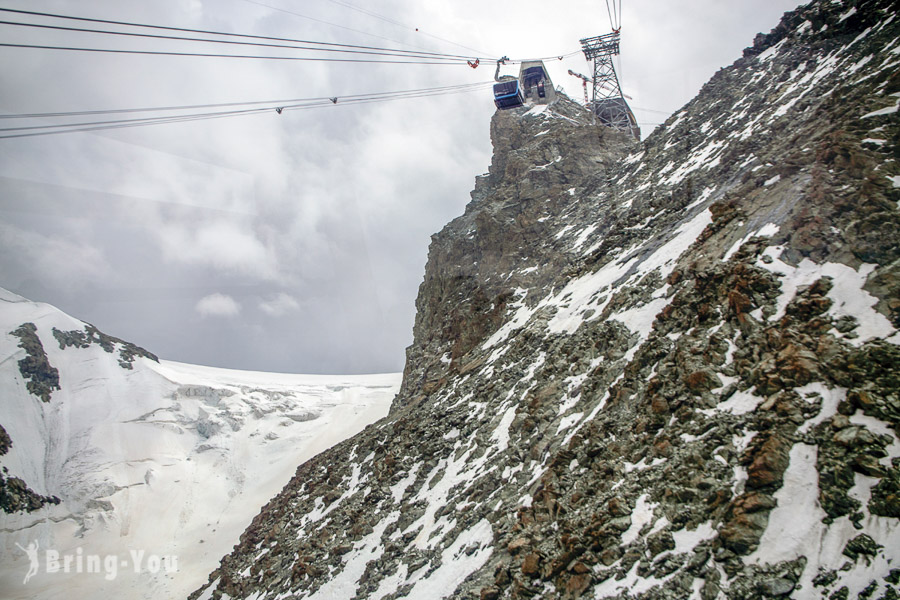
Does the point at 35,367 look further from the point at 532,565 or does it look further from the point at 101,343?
the point at 532,565

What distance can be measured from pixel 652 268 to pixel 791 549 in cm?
1270

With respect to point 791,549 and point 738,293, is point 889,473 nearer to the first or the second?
point 791,549

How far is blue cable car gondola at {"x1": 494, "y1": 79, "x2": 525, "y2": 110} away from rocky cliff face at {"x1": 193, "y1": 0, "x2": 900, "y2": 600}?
63.3 ft

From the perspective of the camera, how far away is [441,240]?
4722 cm

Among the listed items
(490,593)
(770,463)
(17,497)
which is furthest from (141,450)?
(770,463)

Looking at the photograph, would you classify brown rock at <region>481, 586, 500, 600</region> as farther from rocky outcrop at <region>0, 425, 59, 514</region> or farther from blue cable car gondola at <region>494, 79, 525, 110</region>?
rocky outcrop at <region>0, 425, 59, 514</region>

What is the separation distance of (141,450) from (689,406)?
78.3 metres

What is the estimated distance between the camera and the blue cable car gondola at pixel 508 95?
4619 centimetres

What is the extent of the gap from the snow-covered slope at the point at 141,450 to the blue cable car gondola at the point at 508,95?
52.0 metres

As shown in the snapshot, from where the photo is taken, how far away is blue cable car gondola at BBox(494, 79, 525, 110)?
4619 centimetres

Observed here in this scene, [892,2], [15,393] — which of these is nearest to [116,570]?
[15,393]

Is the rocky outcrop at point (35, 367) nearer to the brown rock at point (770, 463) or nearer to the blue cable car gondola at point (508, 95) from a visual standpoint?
the blue cable car gondola at point (508, 95)

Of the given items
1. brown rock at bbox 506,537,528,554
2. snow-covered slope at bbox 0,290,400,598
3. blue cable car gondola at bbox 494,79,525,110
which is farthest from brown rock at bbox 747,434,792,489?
snow-covered slope at bbox 0,290,400,598

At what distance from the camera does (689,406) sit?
10.7 meters
